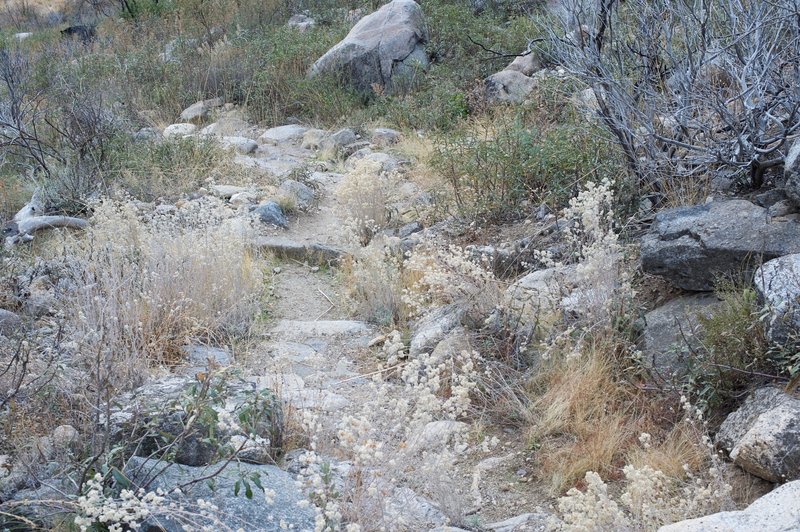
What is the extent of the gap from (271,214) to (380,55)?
17.1ft

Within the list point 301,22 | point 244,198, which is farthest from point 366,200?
point 301,22

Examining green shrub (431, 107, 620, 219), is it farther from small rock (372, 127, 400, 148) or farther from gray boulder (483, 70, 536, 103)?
small rock (372, 127, 400, 148)

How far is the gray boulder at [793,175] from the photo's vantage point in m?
4.07

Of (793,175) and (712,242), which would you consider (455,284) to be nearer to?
(712,242)

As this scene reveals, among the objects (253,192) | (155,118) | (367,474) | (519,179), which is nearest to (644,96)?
(519,179)

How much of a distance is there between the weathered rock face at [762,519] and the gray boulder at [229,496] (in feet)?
4.29

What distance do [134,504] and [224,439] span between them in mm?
735

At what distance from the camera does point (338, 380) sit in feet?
15.5

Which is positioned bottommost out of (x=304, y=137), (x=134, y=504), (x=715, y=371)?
(x=304, y=137)

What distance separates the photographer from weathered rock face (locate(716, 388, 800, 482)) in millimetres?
2990

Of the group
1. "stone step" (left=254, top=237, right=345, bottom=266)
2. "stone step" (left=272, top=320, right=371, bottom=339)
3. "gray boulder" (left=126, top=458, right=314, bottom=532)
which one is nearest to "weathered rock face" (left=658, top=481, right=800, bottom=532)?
"gray boulder" (left=126, top=458, right=314, bottom=532)

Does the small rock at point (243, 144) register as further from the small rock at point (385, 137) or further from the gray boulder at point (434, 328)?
the gray boulder at point (434, 328)

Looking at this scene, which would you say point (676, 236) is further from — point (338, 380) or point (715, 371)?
point (338, 380)

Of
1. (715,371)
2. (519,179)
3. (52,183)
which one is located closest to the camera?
(715,371)
